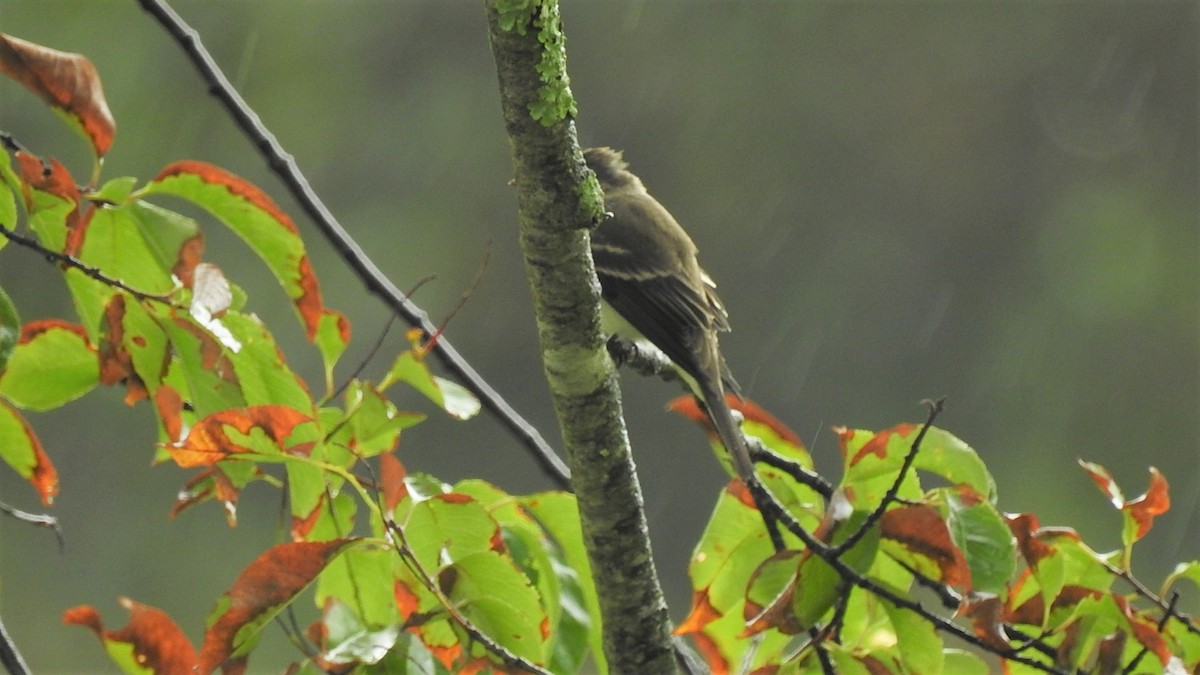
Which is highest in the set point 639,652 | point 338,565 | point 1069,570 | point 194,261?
point 194,261

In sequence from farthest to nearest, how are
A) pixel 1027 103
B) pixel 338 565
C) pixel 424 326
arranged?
pixel 1027 103
pixel 424 326
pixel 338 565

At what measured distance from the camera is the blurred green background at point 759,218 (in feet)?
49.9

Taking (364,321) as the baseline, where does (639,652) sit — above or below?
above

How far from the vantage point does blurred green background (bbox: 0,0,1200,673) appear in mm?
15203

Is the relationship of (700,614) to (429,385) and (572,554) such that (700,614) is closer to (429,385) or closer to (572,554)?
(572,554)

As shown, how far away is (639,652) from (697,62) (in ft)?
58.3

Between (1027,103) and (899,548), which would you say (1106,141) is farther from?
(899,548)

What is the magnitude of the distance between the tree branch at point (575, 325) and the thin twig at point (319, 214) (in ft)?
0.65

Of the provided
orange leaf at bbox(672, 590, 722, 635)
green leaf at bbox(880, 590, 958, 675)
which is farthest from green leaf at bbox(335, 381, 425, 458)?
green leaf at bbox(880, 590, 958, 675)

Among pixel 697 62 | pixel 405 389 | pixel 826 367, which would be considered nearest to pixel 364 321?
pixel 405 389

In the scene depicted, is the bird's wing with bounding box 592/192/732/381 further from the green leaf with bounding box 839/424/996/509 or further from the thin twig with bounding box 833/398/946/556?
the thin twig with bounding box 833/398/946/556

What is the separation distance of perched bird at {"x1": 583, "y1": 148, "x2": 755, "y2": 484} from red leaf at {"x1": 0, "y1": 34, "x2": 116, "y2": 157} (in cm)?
176

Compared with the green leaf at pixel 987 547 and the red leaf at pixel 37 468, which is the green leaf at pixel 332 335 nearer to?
the red leaf at pixel 37 468

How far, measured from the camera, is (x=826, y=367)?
623 inches
